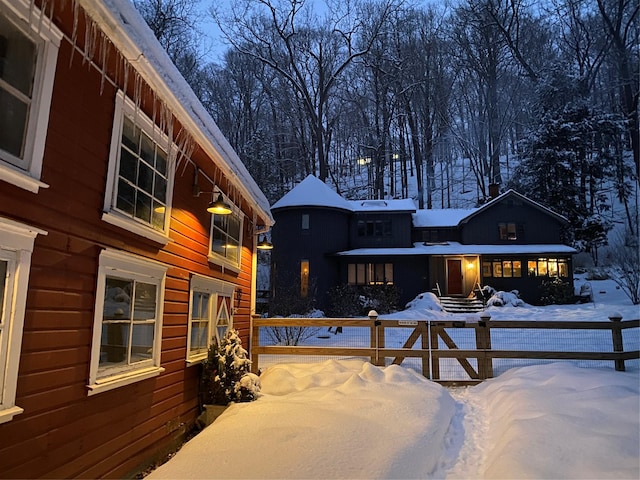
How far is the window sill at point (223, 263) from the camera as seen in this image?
6125 mm

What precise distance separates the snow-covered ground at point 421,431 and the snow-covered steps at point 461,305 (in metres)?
11.8

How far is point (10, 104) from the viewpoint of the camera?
2568 mm

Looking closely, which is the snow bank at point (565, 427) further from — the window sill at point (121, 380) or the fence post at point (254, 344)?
the fence post at point (254, 344)

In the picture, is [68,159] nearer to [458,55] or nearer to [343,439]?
[343,439]

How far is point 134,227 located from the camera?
3.84 metres

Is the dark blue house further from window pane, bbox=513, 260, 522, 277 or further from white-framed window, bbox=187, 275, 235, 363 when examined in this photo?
white-framed window, bbox=187, 275, 235, 363

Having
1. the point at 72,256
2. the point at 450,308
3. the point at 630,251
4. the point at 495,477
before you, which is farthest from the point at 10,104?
the point at 630,251

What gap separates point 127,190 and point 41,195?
3.88 feet

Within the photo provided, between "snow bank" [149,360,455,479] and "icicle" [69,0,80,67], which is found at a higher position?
"icicle" [69,0,80,67]

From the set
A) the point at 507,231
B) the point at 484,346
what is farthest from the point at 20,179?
the point at 507,231

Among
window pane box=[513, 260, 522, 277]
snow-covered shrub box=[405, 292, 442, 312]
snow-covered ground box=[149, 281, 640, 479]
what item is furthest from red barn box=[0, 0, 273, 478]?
window pane box=[513, 260, 522, 277]

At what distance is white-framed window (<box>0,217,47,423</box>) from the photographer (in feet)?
7.94

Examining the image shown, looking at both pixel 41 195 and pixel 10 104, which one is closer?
pixel 10 104

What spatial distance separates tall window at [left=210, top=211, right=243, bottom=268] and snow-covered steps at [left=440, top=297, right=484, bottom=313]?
1249cm
